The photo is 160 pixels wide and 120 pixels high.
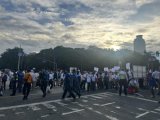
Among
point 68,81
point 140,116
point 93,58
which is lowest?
point 140,116

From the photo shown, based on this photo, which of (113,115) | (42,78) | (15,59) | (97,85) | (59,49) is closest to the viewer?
(113,115)

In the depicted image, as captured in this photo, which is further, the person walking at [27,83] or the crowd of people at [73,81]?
the crowd of people at [73,81]

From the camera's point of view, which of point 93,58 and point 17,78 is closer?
point 17,78

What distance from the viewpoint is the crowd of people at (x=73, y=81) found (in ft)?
61.9

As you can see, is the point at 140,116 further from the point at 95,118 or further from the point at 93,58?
the point at 93,58

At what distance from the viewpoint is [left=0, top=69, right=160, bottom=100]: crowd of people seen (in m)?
18.9

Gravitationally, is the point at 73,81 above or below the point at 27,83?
above

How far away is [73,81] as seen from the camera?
1934cm

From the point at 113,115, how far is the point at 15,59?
12768cm

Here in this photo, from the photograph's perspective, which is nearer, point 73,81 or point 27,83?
point 27,83

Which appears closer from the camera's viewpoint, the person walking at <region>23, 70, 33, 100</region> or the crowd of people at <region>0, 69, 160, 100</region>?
the person walking at <region>23, 70, 33, 100</region>

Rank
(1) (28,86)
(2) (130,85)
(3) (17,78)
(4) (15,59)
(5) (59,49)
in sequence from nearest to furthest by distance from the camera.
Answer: (1) (28,86) < (3) (17,78) < (2) (130,85) < (5) (59,49) < (4) (15,59)

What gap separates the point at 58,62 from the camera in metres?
112

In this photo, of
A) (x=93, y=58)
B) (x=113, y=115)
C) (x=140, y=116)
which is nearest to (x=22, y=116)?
(x=113, y=115)
